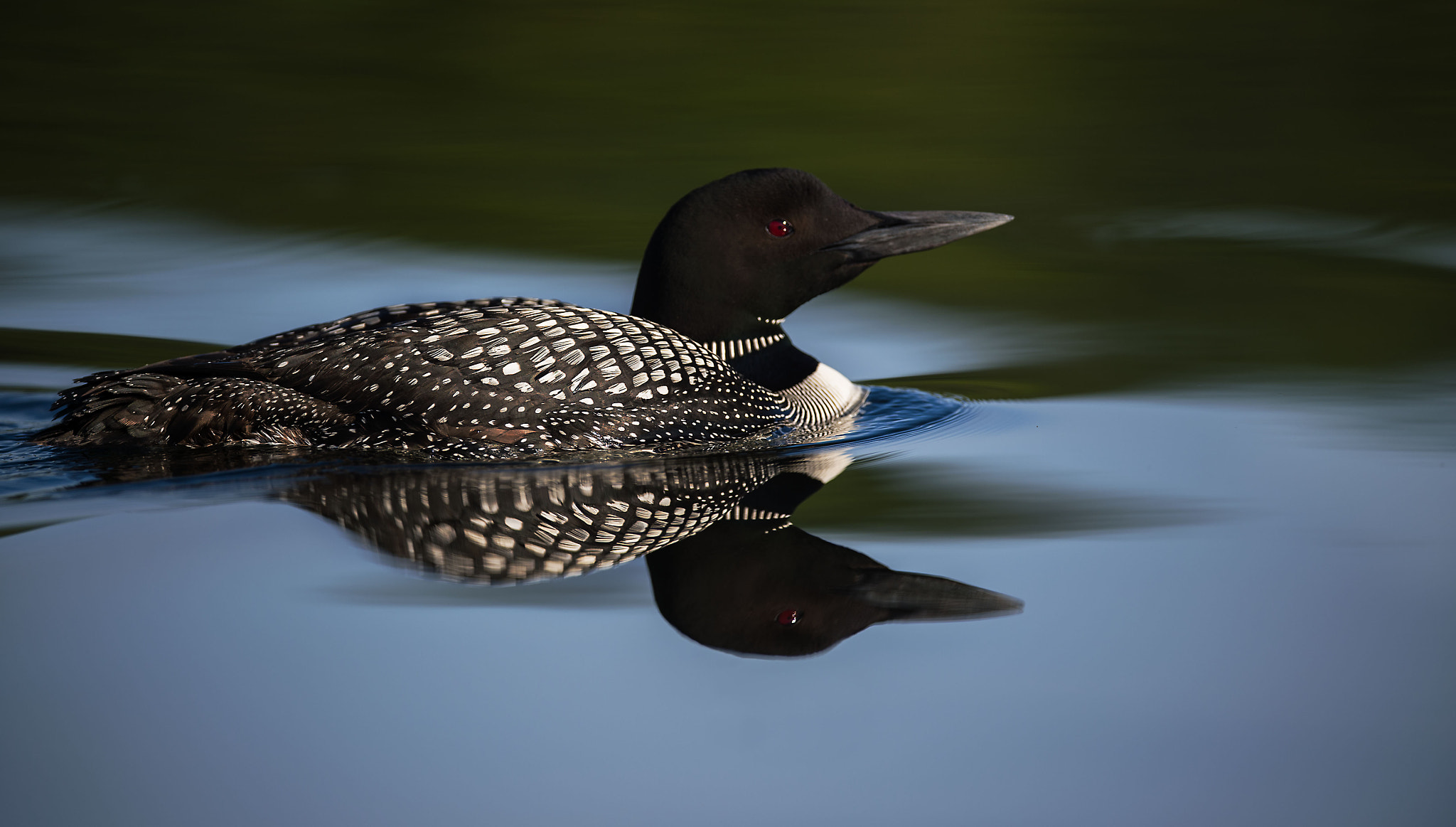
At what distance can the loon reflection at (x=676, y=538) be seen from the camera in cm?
262

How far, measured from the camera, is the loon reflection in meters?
2.62

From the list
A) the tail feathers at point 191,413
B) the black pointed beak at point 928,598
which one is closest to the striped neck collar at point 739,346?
the tail feathers at point 191,413

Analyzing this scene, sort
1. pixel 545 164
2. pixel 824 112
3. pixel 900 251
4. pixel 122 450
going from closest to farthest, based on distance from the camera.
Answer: pixel 122 450, pixel 900 251, pixel 545 164, pixel 824 112

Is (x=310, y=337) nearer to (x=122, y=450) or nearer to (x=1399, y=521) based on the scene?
(x=122, y=450)

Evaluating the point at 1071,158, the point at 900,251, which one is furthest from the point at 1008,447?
the point at 1071,158

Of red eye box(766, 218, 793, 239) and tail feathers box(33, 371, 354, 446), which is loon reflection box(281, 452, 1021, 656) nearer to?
tail feathers box(33, 371, 354, 446)

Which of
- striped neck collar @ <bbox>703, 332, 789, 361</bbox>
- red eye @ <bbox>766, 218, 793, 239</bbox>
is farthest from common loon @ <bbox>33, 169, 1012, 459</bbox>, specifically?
red eye @ <bbox>766, 218, 793, 239</bbox>

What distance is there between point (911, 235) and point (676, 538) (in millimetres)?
1520

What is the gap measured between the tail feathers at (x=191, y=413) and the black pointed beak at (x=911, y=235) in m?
1.47

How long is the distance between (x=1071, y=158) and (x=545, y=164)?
2.29 metres

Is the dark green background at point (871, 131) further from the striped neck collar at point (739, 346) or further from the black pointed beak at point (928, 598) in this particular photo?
the black pointed beak at point (928, 598)

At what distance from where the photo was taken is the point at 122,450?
11.8ft

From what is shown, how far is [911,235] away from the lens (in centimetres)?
414

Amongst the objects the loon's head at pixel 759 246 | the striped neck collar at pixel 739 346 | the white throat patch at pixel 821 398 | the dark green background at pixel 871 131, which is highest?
the dark green background at pixel 871 131
